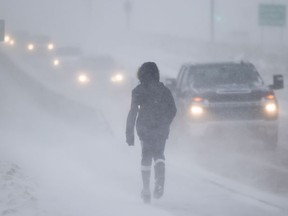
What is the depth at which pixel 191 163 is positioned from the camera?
12086 mm

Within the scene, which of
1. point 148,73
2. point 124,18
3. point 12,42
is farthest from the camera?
point 124,18

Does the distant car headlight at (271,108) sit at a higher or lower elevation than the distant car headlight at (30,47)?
higher

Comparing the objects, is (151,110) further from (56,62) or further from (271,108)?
(56,62)

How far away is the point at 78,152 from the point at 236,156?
3100 mm

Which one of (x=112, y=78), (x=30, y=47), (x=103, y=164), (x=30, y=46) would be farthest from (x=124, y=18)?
(x=103, y=164)

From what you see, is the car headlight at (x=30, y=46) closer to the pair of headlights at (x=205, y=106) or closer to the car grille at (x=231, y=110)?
the pair of headlights at (x=205, y=106)

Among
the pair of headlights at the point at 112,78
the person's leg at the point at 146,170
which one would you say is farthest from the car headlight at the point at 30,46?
the person's leg at the point at 146,170

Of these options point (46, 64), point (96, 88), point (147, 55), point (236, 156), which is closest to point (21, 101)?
point (96, 88)

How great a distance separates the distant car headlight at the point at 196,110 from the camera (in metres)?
12.7

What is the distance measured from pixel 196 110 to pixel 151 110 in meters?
4.46

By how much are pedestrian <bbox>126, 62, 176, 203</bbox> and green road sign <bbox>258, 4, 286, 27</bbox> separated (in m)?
32.0

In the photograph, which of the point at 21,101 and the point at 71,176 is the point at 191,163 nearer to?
the point at 71,176

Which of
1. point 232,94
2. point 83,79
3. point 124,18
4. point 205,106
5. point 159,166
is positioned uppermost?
point 159,166

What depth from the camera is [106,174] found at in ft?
35.2
